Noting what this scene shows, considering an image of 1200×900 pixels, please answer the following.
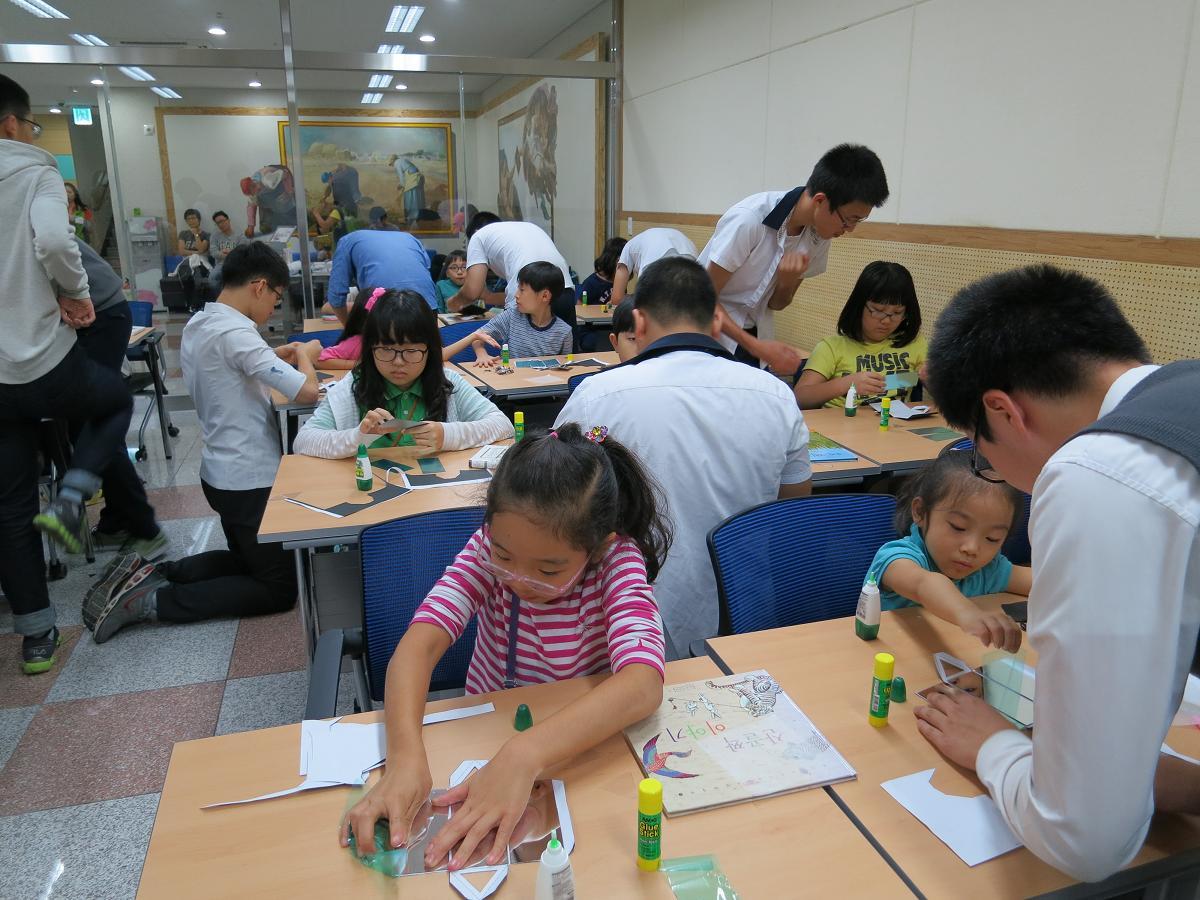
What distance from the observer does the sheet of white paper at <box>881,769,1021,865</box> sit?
1058 mm

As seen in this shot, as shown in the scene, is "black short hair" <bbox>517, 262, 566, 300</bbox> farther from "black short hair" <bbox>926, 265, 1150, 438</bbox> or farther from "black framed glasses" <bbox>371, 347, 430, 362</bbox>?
"black short hair" <bbox>926, 265, 1150, 438</bbox>

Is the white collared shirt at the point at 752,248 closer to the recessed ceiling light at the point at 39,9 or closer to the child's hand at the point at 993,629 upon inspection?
the child's hand at the point at 993,629

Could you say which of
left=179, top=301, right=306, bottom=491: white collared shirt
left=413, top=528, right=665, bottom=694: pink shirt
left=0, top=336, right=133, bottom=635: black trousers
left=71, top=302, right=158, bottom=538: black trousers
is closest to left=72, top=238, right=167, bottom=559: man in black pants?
left=71, top=302, right=158, bottom=538: black trousers

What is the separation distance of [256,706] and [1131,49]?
3.94 metres

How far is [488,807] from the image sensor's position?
1074 millimetres

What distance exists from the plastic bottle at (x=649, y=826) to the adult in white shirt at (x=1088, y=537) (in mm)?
A: 457

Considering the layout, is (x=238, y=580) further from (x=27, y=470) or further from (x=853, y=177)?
(x=853, y=177)

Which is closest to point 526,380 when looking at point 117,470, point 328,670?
point 117,470

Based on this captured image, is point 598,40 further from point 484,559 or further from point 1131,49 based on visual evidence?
point 484,559

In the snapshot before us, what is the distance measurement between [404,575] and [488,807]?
0.84m

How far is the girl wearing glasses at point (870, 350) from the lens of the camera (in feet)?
11.6

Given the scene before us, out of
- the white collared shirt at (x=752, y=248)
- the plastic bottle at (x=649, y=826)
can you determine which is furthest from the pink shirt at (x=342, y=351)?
the plastic bottle at (x=649, y=826)

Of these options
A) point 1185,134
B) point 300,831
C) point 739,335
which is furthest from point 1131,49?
point 300,831

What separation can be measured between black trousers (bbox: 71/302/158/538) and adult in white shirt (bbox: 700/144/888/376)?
2.68m
